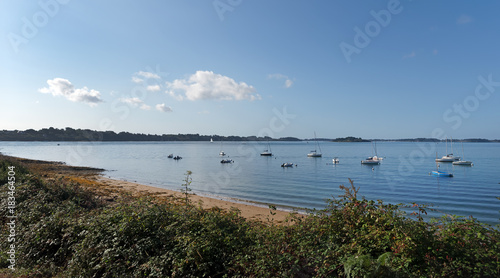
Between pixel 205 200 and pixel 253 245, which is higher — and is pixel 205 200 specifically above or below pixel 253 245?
below

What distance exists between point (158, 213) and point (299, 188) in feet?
88.6

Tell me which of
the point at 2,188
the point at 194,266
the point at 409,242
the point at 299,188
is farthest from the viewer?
the point at 299,188

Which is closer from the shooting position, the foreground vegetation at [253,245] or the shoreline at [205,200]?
the foreground vegetation at [253,245]

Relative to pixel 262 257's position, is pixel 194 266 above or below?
below

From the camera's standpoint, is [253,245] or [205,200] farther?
[205,200]

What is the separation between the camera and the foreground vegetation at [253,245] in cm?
397

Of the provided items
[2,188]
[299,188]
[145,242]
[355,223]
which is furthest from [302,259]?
[299,188]

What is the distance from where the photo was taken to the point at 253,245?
5133 mm

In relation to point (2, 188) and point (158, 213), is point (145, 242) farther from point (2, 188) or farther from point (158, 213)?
point (2, 188)

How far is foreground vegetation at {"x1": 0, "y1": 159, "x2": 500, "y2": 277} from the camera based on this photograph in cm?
397

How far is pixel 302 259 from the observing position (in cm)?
463

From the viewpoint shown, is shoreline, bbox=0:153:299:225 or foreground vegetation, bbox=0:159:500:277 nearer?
foreground vegetation, bbox=0:159:500:277

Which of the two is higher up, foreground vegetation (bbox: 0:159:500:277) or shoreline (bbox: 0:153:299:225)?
foreground vegetation (bbox: 0:159:500:277)

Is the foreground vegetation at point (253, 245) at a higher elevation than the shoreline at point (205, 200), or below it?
higher
